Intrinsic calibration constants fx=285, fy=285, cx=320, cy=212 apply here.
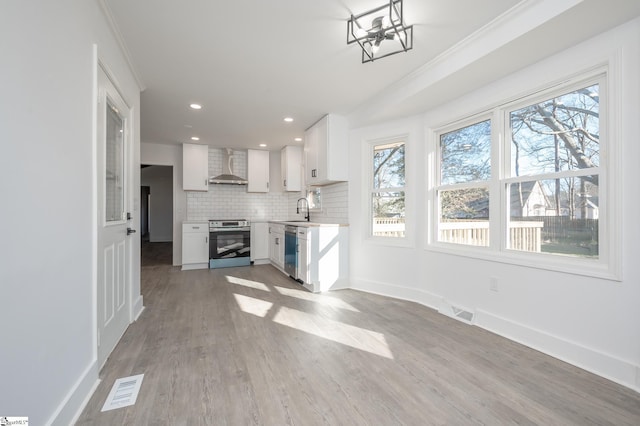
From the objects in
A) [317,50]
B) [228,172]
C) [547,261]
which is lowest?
[547,261]

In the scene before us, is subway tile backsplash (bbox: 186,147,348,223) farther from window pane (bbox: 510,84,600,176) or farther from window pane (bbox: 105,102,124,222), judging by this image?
window pane (bbox: 510,84,600,176)

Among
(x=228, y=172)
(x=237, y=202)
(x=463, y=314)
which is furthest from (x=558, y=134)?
(x=237, y=202)

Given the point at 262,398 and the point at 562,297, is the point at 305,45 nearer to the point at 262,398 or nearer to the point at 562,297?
the point at 262,398

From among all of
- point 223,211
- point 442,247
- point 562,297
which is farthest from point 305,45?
point 223,211

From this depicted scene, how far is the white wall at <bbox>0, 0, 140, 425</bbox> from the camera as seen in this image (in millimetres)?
1009

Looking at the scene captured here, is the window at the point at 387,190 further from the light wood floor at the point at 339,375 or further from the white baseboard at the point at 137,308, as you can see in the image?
the white baseboard at the point at 137,308

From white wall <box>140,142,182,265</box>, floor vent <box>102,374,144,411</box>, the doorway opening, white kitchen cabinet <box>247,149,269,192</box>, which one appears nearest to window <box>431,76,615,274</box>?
floor vent <box>102,374,144,411</box>

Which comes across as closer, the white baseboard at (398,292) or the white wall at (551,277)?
the white wall at (551,277)

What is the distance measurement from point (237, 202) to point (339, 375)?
4963 millimetres

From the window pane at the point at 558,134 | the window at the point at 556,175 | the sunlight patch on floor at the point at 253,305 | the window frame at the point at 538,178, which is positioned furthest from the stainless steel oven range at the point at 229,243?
the window pane at the point at 558,134

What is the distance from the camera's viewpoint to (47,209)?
1.26 m

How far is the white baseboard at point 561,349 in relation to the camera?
181 centimetres

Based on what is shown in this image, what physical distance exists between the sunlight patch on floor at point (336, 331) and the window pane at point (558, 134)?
195 cm

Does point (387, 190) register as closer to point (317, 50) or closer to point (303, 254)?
point (303, 254)
